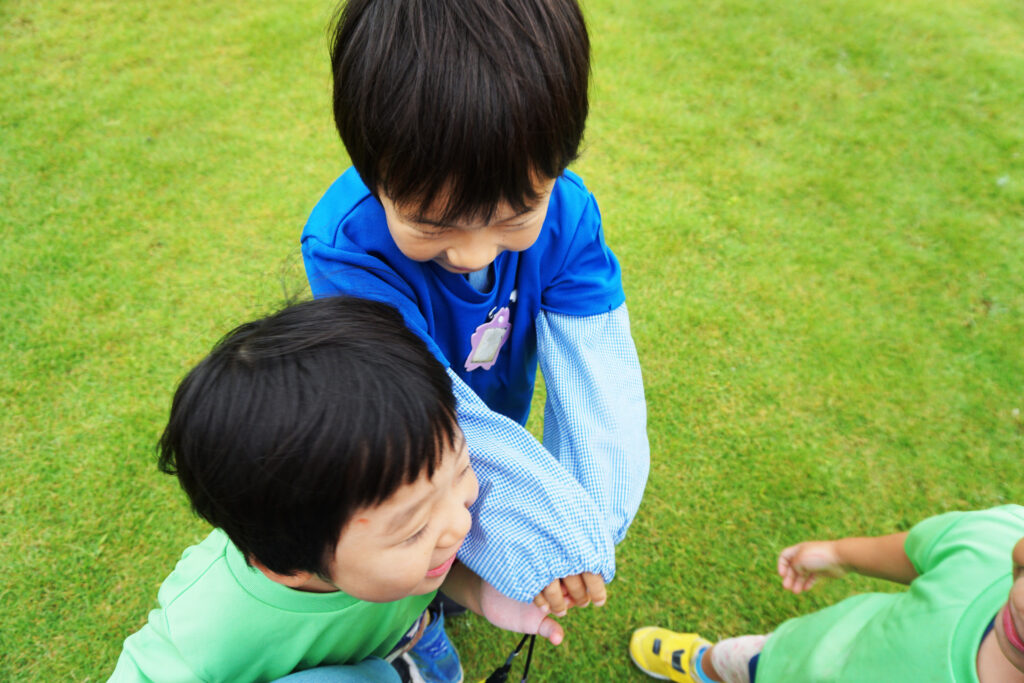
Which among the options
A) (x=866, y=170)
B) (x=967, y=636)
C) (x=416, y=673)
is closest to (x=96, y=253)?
(x=416, y=673)

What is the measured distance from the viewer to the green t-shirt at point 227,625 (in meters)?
1.05

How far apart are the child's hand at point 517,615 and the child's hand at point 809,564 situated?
698 millimetres

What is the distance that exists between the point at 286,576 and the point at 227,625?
142mm

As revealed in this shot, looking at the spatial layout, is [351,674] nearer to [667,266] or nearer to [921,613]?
[921,613]

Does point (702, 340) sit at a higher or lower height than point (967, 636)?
lower

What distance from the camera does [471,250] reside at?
105cm

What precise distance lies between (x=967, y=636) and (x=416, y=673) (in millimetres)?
1268

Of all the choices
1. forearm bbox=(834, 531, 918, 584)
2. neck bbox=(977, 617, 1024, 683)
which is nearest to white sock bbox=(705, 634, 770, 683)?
forearm bbox=(834, 531, 918, 584)

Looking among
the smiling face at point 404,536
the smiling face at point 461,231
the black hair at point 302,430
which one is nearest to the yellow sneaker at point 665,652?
the smiling face at point 404,536

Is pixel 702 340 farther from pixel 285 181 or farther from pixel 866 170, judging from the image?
pixel 285 181

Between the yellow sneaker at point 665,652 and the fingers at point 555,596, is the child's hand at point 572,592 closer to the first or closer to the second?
the fingers at point 555,596

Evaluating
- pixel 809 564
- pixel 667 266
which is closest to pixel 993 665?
pixel 809 564

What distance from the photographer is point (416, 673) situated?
1.70m

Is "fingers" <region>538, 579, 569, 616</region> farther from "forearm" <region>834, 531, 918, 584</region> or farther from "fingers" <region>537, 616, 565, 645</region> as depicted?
A: "forearm" <region>834, 531, 918, 584</region>
